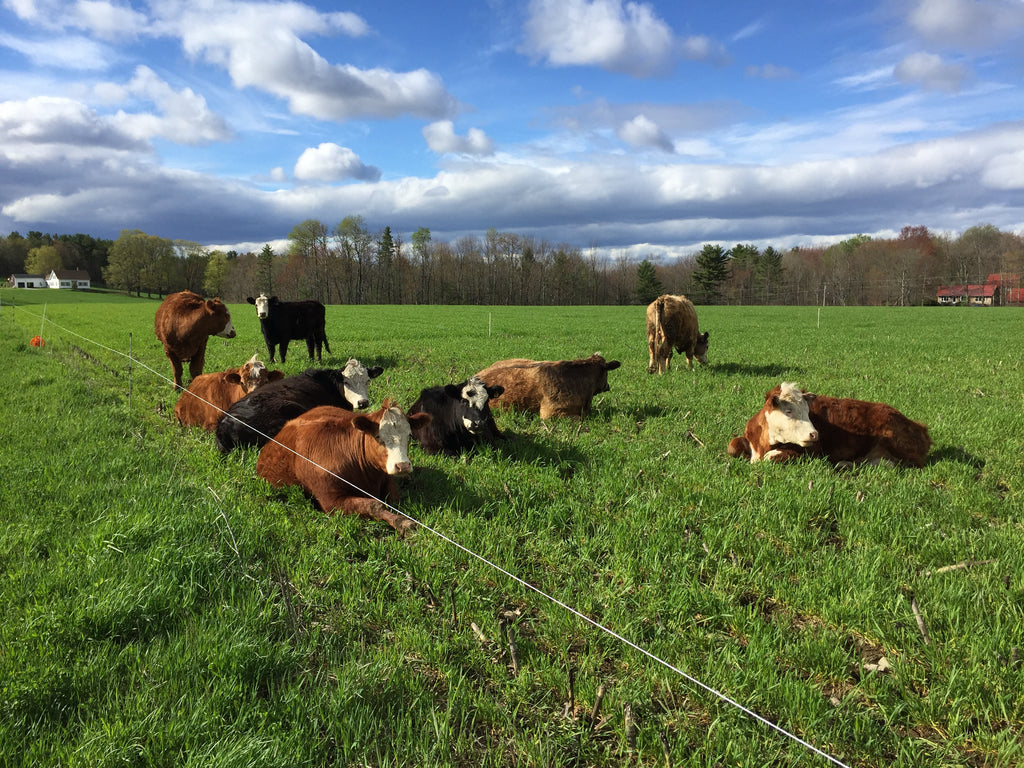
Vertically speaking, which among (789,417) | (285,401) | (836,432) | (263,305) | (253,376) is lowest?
(836,432)

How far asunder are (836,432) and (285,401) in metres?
6.52

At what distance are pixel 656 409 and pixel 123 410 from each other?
8.43 meters

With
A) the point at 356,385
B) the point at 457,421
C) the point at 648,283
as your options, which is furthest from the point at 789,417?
the point at 648,283

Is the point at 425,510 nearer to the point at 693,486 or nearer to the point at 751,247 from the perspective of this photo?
the point at 693,486

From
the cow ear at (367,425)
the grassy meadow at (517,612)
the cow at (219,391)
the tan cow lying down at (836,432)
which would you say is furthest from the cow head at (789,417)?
the cow at (219,391)

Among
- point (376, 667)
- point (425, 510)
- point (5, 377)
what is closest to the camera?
point (376, 667)

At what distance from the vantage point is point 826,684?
2896 millimetres

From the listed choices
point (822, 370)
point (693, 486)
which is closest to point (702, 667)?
point (693, 486)

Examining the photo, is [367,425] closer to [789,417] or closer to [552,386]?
[552,386]

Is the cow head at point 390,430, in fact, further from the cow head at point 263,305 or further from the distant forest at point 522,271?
the distant forest at point 522,271

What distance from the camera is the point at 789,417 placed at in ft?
20.2

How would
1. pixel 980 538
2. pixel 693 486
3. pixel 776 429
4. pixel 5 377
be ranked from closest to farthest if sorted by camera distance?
pixel 980 538, pixel 693 486, pixel 776 429, pixel 5 377

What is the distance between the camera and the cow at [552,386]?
846 cm

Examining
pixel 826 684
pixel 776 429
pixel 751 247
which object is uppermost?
pixel 751 247
